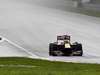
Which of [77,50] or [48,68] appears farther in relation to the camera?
[77,50]

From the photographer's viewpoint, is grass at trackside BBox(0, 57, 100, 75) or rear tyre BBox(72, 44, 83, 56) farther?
rear tyre BBox(72, 44, 83, 56)

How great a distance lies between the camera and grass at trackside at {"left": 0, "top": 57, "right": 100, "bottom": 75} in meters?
0.79

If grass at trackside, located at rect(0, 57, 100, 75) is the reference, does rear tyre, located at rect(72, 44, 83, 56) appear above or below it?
above

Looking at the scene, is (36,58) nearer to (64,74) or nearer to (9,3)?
(64,74)

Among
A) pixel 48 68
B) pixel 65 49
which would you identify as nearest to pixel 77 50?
pixel 65 49

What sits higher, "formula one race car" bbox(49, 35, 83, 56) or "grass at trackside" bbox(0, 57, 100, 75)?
"formula one race car" bbox(49, 35, 83, 56)

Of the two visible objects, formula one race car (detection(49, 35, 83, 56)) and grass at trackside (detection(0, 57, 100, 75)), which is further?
formula one race car (detection(49, 35, 83, 56))

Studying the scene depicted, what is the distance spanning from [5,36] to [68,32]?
259 millimetres

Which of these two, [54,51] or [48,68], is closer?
[48,68]

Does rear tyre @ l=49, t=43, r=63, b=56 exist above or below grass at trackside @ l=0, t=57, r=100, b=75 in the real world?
above

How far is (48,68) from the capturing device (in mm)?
807

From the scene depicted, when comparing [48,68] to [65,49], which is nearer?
[48,68]

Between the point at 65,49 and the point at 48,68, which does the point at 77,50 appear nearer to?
the point at 65,49

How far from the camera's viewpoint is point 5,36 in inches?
40.9
